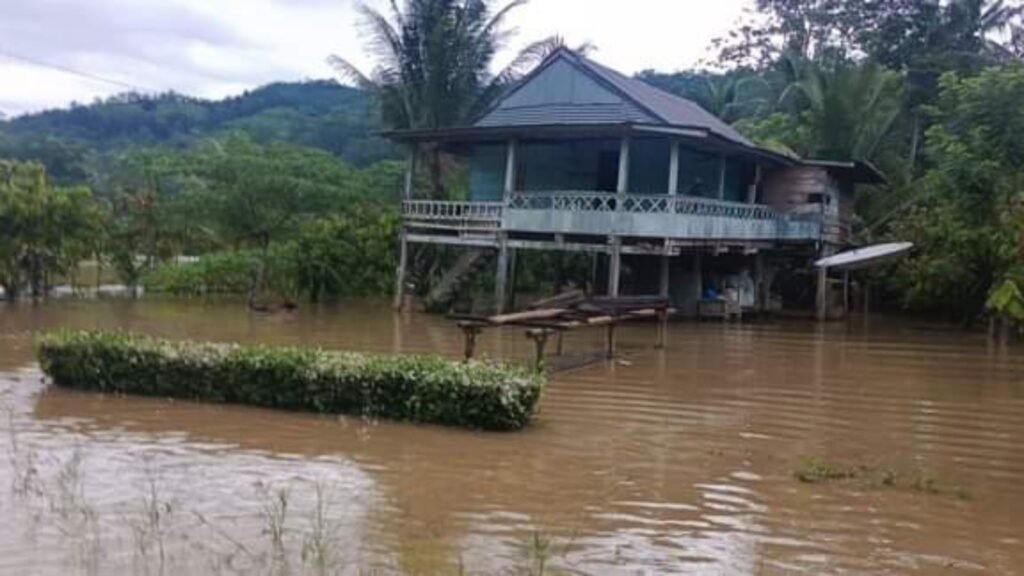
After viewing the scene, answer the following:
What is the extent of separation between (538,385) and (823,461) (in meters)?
2.89

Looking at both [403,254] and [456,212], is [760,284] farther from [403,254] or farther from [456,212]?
[403,254]

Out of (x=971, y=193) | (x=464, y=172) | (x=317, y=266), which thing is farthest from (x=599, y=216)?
(x=464, y=172)

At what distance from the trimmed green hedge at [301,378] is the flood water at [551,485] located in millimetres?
270

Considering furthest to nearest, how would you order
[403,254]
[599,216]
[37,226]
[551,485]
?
[37,226]
[403,254]
[599,216]
[551,485]

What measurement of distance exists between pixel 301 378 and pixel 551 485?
156 inches

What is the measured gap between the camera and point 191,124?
6353cm

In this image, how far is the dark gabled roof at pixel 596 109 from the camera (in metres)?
25.1

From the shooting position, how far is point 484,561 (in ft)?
21.4

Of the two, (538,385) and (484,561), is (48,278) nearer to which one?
(538,385)

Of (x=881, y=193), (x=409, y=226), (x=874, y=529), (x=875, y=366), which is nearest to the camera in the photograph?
(x=874, y=529)

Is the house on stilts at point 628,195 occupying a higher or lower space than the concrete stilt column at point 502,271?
higher

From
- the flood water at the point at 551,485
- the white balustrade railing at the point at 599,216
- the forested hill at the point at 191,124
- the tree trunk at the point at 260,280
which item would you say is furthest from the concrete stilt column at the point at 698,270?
the forested hill at the point at 191,124

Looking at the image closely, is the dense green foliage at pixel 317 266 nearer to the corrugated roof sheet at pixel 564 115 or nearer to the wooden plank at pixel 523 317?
the corrugated roof sheet at pixel 564 115

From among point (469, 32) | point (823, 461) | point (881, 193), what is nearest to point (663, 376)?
point (823, 461)
